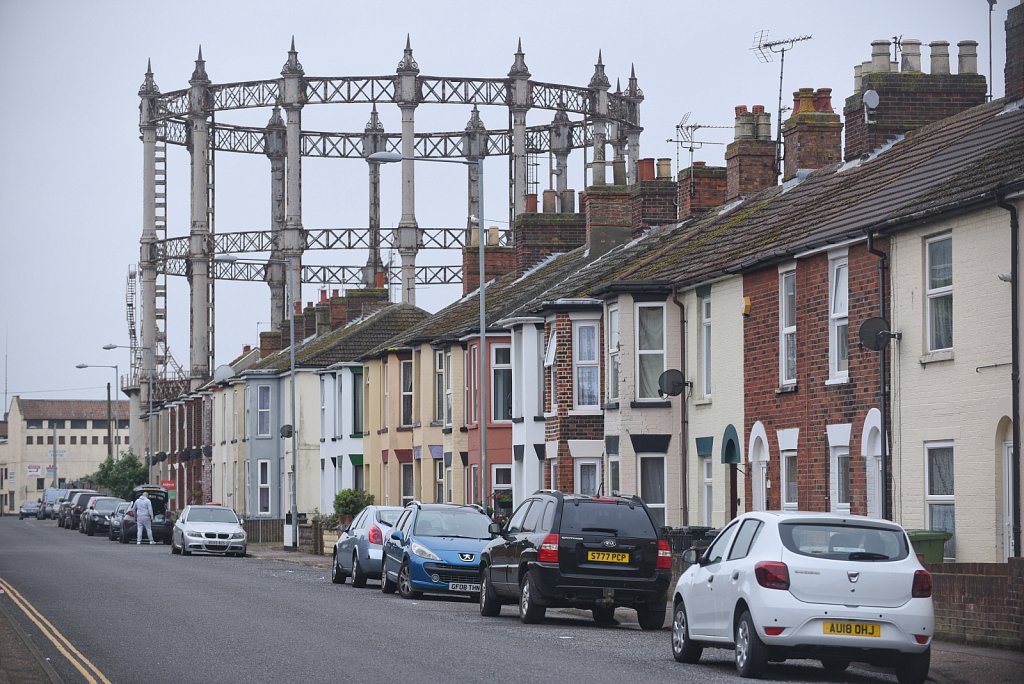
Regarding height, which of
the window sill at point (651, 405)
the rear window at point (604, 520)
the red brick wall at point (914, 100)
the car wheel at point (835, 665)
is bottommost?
the car wheel at point (835, 665)

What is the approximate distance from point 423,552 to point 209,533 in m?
21.7

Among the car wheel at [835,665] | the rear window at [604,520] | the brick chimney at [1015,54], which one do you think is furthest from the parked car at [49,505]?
the car wheel at [835,665]

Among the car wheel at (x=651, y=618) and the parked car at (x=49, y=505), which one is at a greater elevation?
the car wheel at (x=651, y=618)

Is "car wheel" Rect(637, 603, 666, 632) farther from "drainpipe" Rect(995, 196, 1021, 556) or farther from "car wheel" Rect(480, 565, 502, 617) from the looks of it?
"drainpipe" Rect(995, 196, 1021, 556)

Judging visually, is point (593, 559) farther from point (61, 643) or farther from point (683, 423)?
point (683, 423)

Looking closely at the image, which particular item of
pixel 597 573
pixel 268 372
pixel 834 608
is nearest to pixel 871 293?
pixel 597 573

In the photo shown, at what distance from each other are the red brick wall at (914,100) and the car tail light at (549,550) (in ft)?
41.1

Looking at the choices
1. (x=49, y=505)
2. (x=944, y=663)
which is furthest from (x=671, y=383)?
(x=49, y=505)

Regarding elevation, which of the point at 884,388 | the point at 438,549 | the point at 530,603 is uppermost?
the point at 884,388

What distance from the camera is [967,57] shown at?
30.9 metres

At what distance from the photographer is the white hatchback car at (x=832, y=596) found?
48.2 feet

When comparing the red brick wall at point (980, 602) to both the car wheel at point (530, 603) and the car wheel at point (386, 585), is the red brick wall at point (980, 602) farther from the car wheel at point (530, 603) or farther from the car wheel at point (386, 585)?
the car wheel at point (386, 585)

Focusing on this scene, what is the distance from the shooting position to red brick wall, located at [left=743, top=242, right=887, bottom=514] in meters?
24.3

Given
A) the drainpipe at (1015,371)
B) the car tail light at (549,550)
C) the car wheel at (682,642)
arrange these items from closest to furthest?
the car wheel at (682,642) < the drainpipe at (1015,371) < the car tail light at (549,550)
